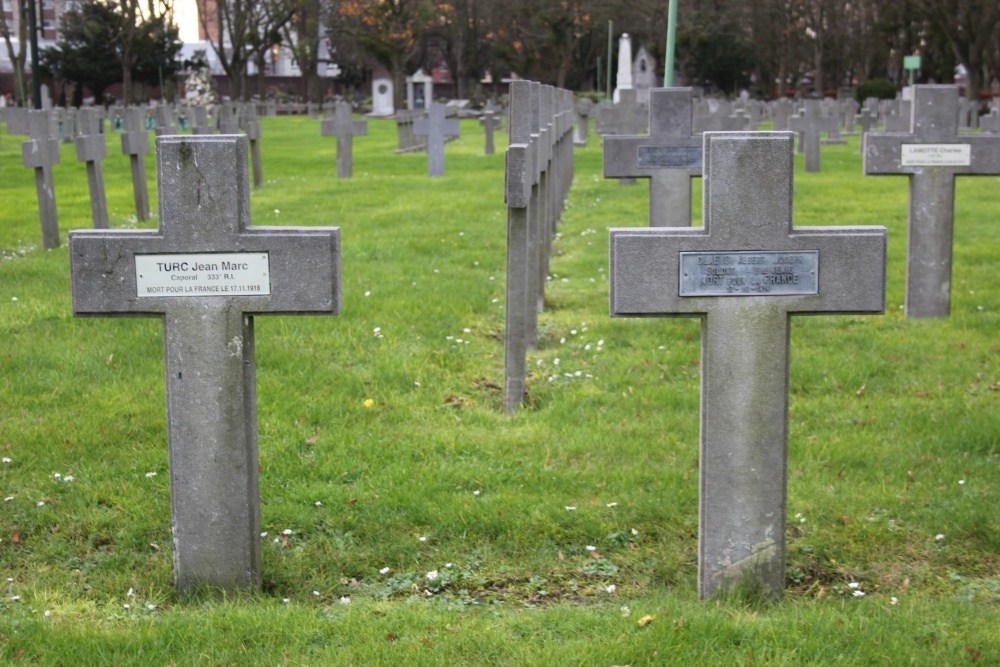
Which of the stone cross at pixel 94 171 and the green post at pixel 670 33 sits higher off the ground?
the green post at pixel 670 33

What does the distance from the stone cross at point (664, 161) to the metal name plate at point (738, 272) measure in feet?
18.0

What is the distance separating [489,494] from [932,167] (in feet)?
17.2

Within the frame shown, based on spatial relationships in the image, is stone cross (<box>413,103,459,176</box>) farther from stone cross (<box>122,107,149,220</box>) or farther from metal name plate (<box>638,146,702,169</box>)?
metal name plate (<box>638,146,702,169</box>)

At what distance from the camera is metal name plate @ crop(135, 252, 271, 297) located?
4203mm

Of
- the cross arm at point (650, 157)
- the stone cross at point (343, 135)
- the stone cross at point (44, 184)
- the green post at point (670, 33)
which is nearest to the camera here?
the cross arm at point (650, 157)

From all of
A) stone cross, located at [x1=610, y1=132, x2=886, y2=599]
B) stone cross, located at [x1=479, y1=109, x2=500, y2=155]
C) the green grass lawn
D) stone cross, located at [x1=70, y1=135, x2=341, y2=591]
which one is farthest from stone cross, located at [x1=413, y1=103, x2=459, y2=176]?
stone cross, located at [x1=610, y1=132, x2=886, y2=599]

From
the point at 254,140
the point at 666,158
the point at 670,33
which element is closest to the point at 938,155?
the point at 666,158

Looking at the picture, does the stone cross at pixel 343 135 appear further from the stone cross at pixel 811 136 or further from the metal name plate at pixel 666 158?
the metal name plate at pixel 666 158

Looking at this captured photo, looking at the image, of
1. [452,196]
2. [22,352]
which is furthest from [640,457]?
[452,196]

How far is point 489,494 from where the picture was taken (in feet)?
17.8

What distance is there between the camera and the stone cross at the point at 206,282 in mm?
4160

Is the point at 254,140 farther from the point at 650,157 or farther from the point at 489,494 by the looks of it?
the point at 489,494

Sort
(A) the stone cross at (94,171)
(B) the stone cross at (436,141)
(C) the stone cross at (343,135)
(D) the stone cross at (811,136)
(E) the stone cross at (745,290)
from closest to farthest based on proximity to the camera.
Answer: (E) the stone cross at (745,290) → (A) the stone cross at (94,171) → (C) the stone cross at (343,135) → (B) the stone cross at (436,141) → (D) the stone cross at (811,136)

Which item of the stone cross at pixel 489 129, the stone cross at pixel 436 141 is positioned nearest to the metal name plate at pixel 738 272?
the stone cross at pixel 436 141
